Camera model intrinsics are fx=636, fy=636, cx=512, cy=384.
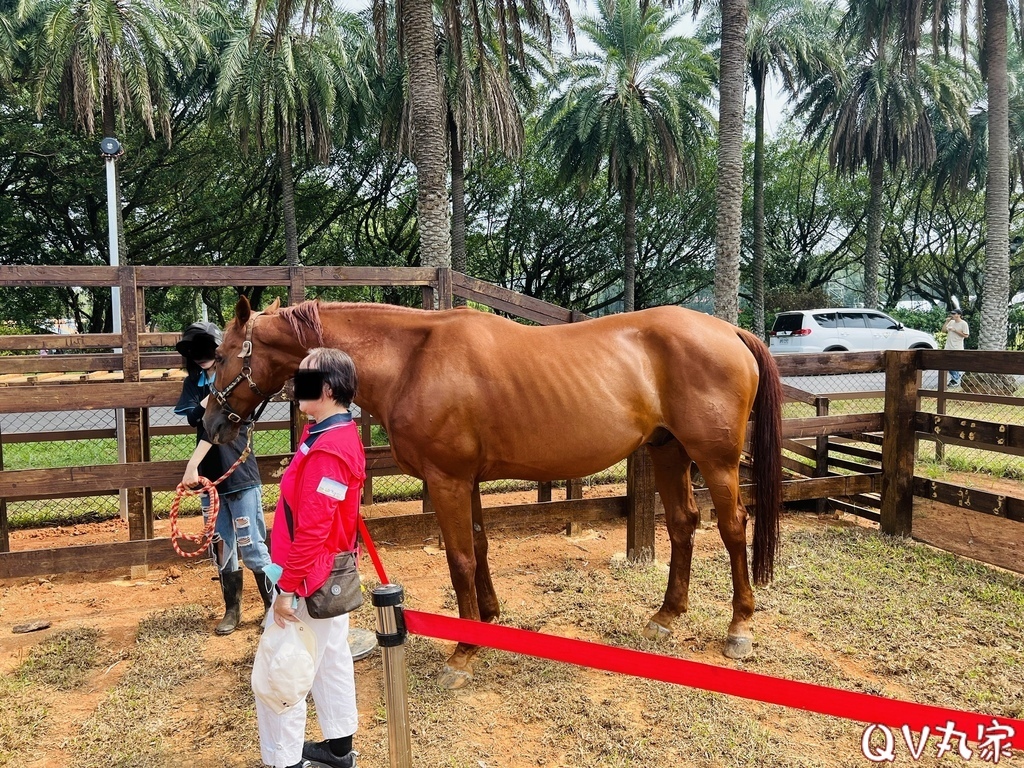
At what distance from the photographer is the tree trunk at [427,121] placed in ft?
31.6

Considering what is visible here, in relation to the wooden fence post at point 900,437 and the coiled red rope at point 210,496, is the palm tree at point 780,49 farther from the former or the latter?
the coiled red rope at point 210,496

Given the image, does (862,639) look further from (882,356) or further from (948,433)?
(882,356)

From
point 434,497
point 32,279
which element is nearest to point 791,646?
point 434,497

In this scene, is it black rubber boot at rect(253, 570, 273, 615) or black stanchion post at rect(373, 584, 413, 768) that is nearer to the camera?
black stanchion post at rect(373, 584, 413, 768)

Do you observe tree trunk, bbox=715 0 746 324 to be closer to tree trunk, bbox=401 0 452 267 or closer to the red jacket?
tree trunk, bbox=401 0 452 267

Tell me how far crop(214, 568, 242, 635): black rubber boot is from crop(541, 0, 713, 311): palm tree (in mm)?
20328

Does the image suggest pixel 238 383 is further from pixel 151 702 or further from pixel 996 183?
pixel 996 183

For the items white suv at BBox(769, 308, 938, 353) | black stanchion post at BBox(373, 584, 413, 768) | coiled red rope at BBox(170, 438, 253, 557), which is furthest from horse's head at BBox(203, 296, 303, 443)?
white suv at BBox(769, 308, 938, 353)

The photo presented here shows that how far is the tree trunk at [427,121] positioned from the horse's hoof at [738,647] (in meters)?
7.06

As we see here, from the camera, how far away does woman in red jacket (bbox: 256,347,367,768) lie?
227 centimetres

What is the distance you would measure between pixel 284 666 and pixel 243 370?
171 centimetres

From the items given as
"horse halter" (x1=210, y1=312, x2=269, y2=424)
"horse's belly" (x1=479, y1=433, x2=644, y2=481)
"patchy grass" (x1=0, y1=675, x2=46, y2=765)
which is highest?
"horse halter" (x1=210, y1=312, x2=269, y2=424)

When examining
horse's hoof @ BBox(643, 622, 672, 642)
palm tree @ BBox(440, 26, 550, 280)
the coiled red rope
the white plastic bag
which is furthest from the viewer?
palm tree @ BBox(440, 26, 550, 280)

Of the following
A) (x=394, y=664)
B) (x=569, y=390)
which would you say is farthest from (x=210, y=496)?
(x=569, y=390)
